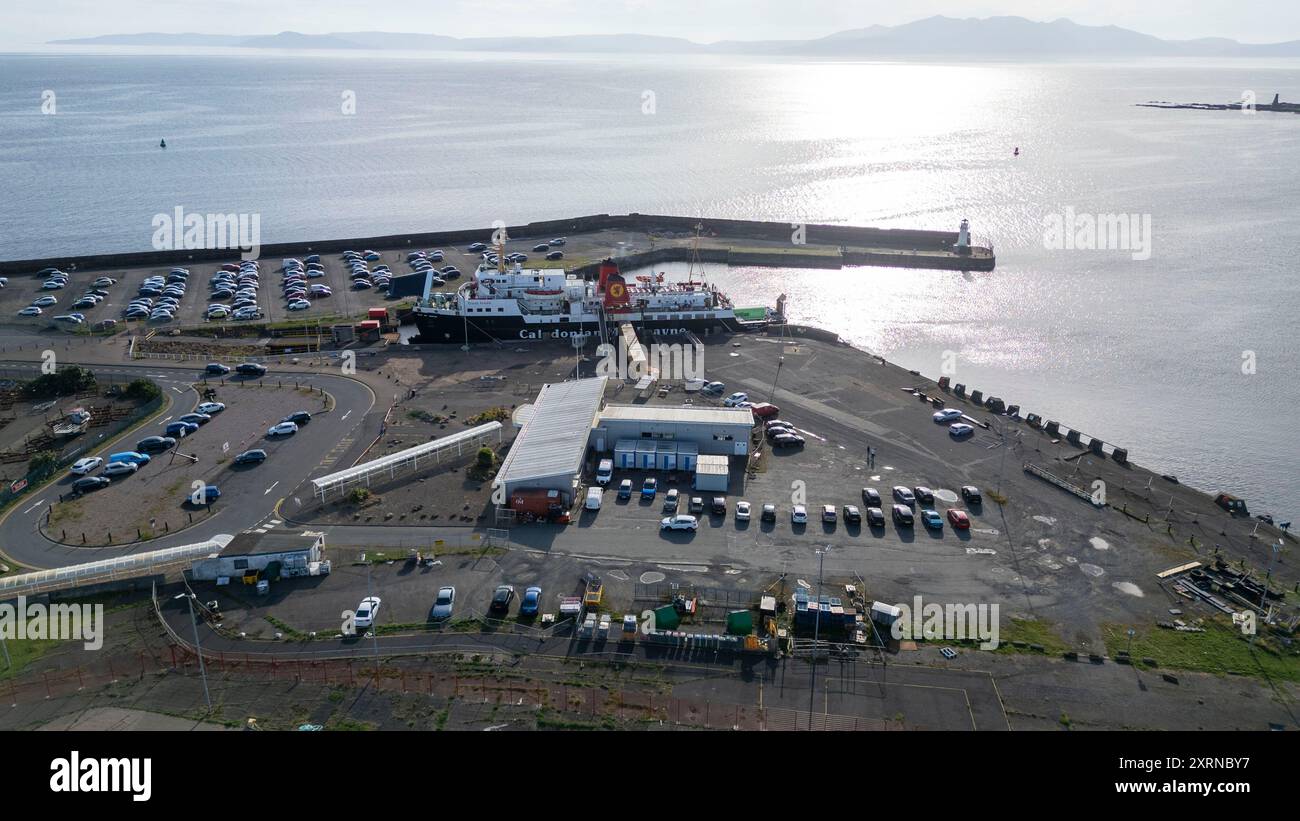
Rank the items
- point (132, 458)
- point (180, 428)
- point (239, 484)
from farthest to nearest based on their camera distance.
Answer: point (180, 428)
point (132, 458)
point (239, 484)

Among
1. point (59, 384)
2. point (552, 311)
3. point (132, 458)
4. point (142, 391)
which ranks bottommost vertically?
point (132, 458)

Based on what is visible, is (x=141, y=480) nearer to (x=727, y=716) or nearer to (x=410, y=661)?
(x=410, y=661)

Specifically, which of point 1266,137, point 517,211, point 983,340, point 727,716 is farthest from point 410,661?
point 1266,137

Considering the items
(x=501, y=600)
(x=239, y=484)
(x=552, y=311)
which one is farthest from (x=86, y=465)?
(x=552, y=311)

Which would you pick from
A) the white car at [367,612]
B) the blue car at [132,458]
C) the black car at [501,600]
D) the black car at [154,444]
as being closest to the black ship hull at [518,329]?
the black car at [154,444]

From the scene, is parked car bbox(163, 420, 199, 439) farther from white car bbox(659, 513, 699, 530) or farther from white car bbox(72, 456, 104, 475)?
white car bbox(659, 513, 699, 530)

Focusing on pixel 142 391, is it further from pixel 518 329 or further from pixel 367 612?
pixel 367 612

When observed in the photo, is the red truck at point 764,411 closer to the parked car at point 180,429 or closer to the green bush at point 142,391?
the parked car at point 180,429

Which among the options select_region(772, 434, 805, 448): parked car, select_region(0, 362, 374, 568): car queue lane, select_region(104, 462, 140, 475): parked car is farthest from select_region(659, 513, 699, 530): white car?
select_region(104, 462, 140, 475): parked car
